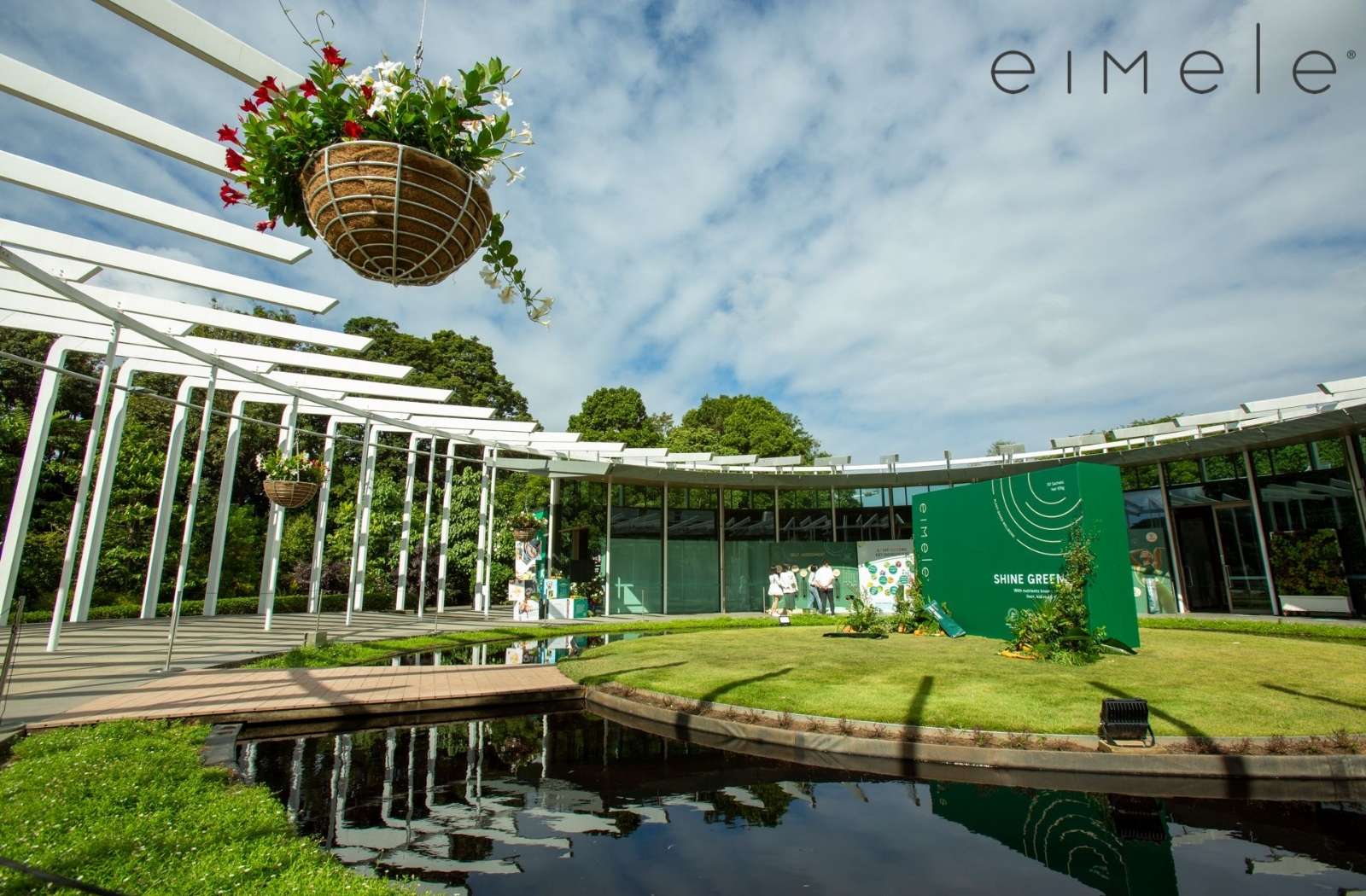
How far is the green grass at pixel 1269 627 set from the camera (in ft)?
43.3

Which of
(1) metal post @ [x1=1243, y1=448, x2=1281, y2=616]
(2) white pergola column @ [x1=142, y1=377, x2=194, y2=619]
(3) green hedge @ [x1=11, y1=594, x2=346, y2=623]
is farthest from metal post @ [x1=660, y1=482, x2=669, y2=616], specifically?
(1) metal post @ [x1=1243, y1=448, x2=1281, y2=616]

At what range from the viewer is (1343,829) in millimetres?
4641


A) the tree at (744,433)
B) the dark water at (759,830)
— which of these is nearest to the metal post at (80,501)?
the dark water at (759,830)

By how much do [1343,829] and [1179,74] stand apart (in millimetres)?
5700

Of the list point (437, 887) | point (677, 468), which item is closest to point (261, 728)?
point (437, 887)

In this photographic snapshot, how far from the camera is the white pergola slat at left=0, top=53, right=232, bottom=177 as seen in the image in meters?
5.62

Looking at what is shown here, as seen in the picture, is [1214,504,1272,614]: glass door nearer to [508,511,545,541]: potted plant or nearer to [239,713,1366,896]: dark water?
[239,713,1366,896]: dark water

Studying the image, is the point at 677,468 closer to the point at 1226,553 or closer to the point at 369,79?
the point at 1226,553

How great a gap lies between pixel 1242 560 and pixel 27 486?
28.2 m

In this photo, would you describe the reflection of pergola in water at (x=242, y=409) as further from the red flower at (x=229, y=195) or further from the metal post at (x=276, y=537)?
the red flower at (x=229, y=195)

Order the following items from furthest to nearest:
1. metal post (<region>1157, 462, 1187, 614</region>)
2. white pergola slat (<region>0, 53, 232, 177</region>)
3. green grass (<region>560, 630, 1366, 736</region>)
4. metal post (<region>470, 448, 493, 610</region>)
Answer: metal post (<region>470, 448, 493, 610</region>) < metal post (<region>1157, 462, 1187, 614</region>) < green grass (<region>560, 630, 1366, 736</region>) < white pergola slat (<region>0, 53, 232, 177</region>)

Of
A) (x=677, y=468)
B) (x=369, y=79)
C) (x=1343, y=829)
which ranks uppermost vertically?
(x=677, y=468)

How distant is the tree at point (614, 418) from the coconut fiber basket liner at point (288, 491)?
27421 millimetres

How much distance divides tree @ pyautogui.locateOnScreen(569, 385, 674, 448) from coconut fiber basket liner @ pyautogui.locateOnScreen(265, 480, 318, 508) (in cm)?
2742
